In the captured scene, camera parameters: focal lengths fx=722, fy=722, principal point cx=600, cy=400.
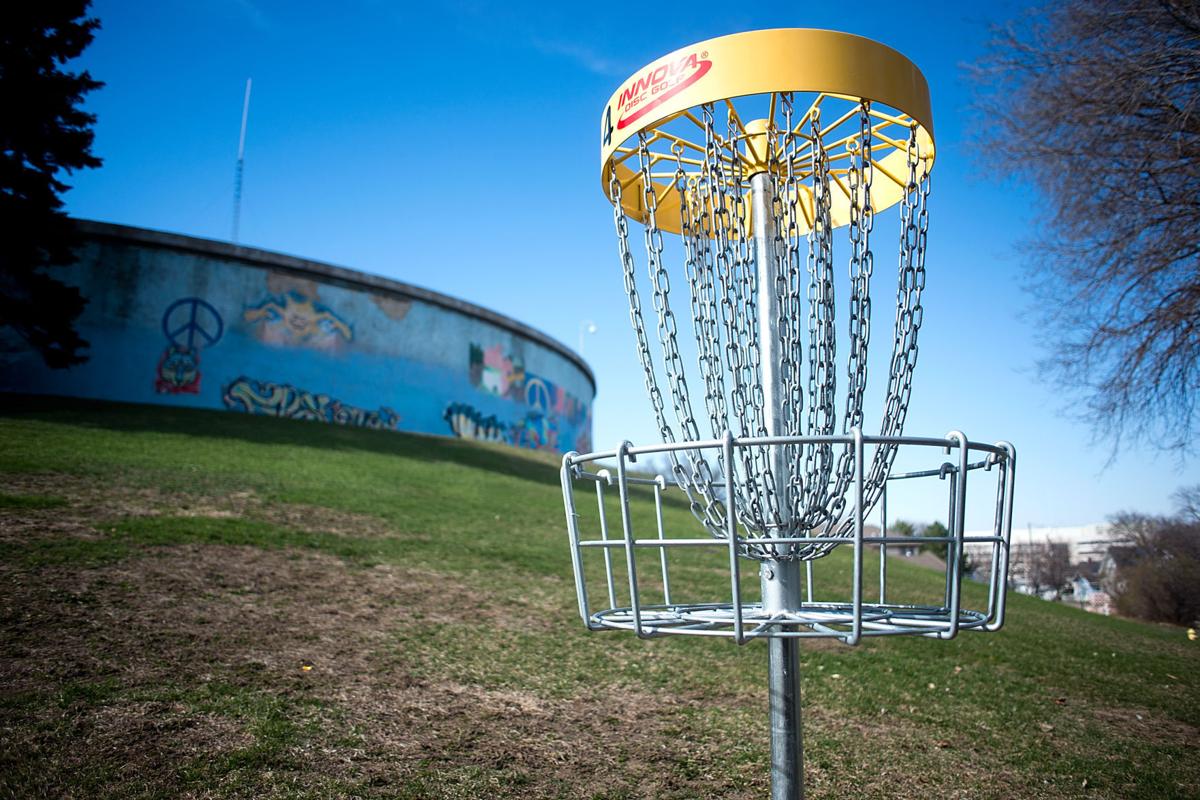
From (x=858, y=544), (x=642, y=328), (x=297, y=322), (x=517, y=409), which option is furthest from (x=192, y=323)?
(x=858, y=544)

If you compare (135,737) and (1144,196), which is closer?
(135,737)

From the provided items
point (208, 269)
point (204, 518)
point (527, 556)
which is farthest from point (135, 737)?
point (208, 269)

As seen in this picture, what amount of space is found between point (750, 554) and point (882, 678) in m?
4.89

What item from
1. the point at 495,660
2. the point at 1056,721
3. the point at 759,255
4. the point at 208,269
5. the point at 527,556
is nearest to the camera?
the point at 759,255

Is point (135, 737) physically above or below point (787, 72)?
below

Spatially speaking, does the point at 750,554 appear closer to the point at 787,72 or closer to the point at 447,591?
the point at 787,72

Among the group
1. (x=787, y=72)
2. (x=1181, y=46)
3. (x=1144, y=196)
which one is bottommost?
(x=787, y=72)

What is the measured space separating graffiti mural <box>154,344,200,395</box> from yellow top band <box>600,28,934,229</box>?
24926 millimetres

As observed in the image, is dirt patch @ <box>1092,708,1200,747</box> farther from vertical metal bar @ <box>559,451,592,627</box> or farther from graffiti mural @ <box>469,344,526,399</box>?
graffiti mural @ <box>469,344,526,399</box>

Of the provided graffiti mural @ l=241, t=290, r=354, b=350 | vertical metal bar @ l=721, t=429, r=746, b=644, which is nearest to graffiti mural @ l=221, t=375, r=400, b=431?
graffiti mural @ l=241, t=290, r=354, b=350

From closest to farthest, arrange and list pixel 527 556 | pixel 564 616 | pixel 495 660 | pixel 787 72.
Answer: pixel 787 72 → pixel 495 660 → pixel 564 616 → pixel 527 556

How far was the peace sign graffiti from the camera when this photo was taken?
23.1m

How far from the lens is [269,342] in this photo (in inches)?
960

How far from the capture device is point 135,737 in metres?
3.73
